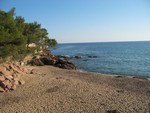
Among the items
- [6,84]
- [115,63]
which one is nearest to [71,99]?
[6,84]

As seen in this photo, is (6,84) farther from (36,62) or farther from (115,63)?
(115,63)

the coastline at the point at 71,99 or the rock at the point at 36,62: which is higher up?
the rock at the point at 36,62

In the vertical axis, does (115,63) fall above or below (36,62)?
below

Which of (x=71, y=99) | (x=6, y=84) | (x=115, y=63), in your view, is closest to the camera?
(x=71, y=99)

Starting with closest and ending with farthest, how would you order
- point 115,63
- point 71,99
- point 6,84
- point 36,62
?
1. point 71,99
2. point 6,84
3. point 36,62
4. point 115,63

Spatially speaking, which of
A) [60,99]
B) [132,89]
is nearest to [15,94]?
[60,99]

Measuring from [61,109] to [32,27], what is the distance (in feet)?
83.5

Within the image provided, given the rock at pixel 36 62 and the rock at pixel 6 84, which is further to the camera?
the rock at pixel 36 62

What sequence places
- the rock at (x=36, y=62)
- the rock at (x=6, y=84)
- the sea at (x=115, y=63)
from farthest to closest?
the rock at (x=36, y=62) → the sea at (x=115, y=63) → the rock at (x=6, y=84)

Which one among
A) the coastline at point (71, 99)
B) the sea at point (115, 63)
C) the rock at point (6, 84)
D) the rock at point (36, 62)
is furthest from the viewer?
the rock at point (36, 62)

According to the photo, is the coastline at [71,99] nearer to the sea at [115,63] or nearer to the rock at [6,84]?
the rock at [6,84]

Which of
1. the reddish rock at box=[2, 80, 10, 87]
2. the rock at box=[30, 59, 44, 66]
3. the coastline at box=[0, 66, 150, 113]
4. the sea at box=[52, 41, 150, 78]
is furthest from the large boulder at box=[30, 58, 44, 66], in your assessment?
the reddish rock at box=[2, 80, 10, 87]

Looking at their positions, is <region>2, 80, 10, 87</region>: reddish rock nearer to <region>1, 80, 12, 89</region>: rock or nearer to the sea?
<region>1, 80, 12, 89</region>: rock

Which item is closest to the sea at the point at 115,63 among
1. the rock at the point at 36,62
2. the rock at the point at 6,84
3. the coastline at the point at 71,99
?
the rock at the point at 36,62
